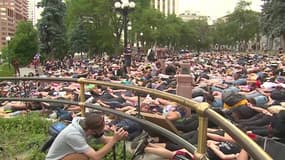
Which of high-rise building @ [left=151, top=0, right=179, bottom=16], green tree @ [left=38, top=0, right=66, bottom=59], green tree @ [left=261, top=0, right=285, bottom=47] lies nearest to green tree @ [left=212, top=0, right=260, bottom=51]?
green tree @ [left=261, top=0, right=285, bottom=47]

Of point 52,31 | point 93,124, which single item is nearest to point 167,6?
point 52,31

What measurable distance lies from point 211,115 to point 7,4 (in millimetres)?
161477

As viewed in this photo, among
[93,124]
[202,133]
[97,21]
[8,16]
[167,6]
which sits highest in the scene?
[167,6]

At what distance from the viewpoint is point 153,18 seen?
196ft

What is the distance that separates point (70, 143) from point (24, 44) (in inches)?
1751

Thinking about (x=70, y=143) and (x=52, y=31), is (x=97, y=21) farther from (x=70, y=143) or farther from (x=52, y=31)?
(x=70, y=143)

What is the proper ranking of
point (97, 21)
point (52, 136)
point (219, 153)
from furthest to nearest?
point (97, 21)
point (52, 136)
point (219, 153)

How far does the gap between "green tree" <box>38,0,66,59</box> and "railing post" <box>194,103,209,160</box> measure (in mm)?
43913

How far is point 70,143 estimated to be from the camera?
3.71m

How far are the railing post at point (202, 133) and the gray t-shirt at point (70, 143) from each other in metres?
1.58

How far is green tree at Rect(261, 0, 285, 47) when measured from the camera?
163 ft

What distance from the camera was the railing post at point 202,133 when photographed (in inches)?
89.2

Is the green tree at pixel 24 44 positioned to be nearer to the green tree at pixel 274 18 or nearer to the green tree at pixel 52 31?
the green tree at pixel 52 31

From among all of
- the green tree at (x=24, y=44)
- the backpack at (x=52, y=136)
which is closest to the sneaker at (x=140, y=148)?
the backpack at (x=52, y=136)
